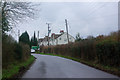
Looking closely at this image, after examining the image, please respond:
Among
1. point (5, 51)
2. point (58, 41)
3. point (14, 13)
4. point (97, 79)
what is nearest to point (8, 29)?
point (14, 13)

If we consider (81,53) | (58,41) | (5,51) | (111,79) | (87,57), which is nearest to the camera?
(111,79)

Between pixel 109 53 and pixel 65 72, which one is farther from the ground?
pixel 109 53

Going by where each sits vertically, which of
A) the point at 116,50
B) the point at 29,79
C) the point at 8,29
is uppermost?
the point at 8,29

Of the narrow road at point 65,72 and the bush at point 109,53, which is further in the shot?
the bush at point 109,53

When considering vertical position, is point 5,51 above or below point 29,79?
above

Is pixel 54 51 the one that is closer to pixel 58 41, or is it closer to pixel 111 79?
pixel 58 41

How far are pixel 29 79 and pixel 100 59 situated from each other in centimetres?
925

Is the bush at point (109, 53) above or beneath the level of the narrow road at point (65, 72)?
above

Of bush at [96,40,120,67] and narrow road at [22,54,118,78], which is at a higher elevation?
bush at [96,40,120,67]

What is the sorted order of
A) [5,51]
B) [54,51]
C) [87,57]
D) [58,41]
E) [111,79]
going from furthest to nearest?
[58,41] < [54,51] < [87,57] < [5,51] < [111,79]

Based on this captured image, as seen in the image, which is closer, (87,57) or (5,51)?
(5,51)

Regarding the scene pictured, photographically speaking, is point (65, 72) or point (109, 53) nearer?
point (65, 72)

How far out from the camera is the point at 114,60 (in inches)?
534

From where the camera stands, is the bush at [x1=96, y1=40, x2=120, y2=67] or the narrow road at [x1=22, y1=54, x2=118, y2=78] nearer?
the narrow road at [x1=22, y1=54, x2=118, y2=78]
